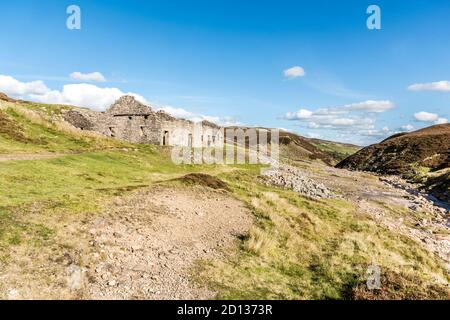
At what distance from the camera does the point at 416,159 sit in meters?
84.6

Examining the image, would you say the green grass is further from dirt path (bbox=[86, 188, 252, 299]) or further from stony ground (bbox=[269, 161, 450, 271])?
stony ground (bbox=[269, 161, 450, 271])

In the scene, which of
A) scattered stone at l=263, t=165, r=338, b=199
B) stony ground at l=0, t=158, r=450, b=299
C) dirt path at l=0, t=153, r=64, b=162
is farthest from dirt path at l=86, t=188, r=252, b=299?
scattered stone at l=263, t=165, r=338, b=199

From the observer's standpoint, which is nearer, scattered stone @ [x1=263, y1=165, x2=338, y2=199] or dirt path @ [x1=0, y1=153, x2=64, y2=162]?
dirt path @ [x1=0, y1=153, x2=64, y2=162]

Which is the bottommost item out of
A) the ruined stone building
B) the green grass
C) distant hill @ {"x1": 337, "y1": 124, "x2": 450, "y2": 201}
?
the green grass

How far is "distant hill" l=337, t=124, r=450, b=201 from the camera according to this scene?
65.2 metres

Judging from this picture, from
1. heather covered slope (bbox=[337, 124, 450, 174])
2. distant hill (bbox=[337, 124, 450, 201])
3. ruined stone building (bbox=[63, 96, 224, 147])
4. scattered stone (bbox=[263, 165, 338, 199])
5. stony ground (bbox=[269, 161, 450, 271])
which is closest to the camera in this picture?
stony ground (bbox=[269, 161, 450, 271])

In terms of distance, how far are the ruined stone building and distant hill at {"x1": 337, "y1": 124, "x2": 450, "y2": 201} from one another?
40982mm

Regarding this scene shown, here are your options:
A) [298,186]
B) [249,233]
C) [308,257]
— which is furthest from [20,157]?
[298,186]

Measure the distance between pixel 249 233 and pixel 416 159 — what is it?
3232 inches

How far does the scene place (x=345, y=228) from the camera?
23672 mm

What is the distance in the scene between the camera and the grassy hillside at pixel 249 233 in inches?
490

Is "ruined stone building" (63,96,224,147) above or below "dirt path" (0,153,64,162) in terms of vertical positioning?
above

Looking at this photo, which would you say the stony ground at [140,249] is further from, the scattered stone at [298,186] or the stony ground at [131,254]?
the scattered stone at [298,186]

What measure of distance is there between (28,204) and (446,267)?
2242 centimetres
